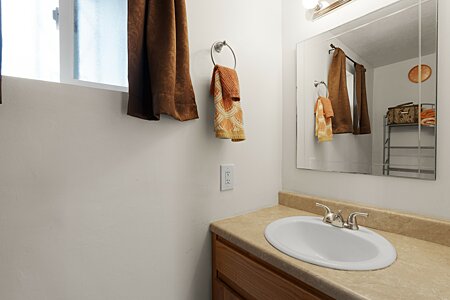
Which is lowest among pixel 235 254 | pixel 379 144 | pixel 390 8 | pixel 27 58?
pixel 235 254

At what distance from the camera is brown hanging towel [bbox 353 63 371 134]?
40.9 inches

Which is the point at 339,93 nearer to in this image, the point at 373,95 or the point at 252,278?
the point at 373,95

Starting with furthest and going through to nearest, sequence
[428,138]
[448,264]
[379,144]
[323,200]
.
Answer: [323,200] → [379,144] → [428,138] → [448,264]

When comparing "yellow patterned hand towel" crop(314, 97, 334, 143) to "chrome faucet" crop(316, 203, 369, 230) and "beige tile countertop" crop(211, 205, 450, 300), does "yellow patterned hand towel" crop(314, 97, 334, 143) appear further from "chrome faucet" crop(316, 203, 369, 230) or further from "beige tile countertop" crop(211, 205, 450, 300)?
"beige tile countertop" crop(211, 205, 450, 300)

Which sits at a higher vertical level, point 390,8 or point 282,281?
point 390,8

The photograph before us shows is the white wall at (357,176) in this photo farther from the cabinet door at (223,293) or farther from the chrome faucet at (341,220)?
the cabinet door at (223,293)

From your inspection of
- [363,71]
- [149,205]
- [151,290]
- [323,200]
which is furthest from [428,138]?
[151,290]

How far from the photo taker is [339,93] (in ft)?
3.71

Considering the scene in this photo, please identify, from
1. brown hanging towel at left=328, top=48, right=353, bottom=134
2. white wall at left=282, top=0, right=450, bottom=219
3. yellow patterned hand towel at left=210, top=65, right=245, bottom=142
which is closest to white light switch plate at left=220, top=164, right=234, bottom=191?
yellow patterned hand towel at left=210, top=65, right=245, bottom=142

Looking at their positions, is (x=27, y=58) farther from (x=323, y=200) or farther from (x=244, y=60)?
(x=323, y=200)

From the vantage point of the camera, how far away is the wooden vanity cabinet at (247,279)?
702mm

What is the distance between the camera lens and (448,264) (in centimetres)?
68

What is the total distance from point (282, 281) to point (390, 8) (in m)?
1.15

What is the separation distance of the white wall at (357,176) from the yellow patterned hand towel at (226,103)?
47cm
